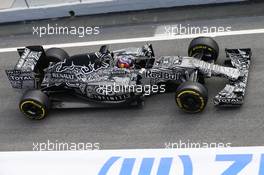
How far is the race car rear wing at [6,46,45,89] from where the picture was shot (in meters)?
9.88

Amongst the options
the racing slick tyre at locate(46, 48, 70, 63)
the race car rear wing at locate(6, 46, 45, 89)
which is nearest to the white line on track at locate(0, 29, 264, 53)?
the racing slick tyre at locate(46, 48, 70, 63)

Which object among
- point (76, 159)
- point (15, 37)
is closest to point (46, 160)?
point (76, 159)

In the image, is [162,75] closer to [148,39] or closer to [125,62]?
[125,62]

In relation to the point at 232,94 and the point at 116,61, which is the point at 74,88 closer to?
the point at 116,61

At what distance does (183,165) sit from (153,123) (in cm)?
309

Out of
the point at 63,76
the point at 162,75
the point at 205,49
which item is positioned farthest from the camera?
the point at 205,49

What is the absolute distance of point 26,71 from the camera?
984cm

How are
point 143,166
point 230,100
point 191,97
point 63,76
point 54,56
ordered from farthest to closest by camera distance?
point 54,56, point 63,76, point 230,100, point 191,97, point 143,166

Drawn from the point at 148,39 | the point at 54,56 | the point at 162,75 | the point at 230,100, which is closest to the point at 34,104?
the point at 54,56

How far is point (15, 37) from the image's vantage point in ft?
43.4

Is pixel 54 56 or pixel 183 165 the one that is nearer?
pixel 183 165

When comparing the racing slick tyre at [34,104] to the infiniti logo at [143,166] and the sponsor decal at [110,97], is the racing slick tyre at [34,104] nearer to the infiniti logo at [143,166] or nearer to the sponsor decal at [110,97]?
the sponsor decal at [110,97]

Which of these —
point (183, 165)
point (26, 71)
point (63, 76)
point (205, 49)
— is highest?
point (205, 49)

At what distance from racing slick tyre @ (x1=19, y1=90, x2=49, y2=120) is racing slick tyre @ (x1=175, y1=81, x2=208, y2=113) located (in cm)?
260
